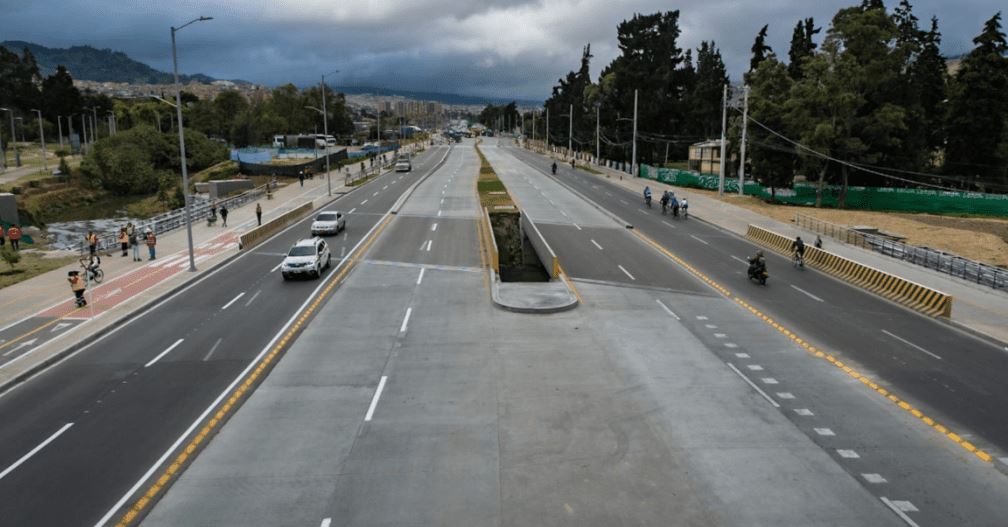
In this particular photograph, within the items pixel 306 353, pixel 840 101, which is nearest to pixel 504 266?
pixel 306 353

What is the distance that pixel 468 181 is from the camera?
7631cm

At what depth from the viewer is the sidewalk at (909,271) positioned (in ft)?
75.4

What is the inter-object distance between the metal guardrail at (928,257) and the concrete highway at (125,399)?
28.1 m

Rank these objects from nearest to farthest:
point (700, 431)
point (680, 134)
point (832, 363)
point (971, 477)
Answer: point (971, 477), point (700, 431), point (832, 363), point (680, 134)

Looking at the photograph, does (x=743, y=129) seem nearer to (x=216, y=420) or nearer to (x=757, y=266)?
(x=757, y=266)

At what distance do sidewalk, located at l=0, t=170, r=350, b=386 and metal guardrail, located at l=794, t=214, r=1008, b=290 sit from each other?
33.6m

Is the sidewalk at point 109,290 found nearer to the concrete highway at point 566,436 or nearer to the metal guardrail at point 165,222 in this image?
the metal guardrail at point 165,222

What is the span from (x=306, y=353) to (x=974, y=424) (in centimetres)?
1610

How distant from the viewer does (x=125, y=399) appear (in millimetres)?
15594

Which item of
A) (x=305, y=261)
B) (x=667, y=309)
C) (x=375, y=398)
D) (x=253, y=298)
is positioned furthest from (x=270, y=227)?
(x=375, y=398)

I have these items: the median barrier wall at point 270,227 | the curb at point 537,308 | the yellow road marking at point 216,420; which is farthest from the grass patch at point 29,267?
the curb at point 537,308

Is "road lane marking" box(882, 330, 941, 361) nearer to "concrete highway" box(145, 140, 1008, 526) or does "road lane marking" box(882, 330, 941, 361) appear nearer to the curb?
"concrete highway" box(145, 140, 1008, 526)

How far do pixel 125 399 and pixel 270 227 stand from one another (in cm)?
2751

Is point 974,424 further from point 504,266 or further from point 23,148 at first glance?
point 23,148
